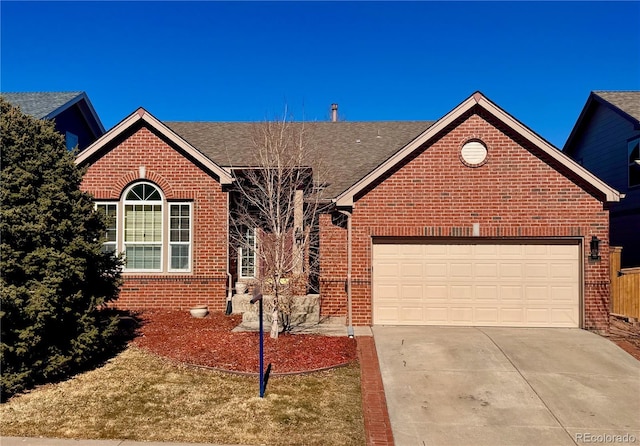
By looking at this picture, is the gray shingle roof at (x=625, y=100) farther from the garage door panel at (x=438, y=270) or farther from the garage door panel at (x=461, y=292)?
the garage door panel at (x=438, y=270)

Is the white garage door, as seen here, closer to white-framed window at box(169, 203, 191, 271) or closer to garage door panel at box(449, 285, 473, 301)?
garage door panel at box(449, 285, 473, 301)

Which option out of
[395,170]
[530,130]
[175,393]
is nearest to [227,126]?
[395,170]

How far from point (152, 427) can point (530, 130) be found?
10.3 meters

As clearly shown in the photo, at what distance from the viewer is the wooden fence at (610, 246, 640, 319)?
1135cm

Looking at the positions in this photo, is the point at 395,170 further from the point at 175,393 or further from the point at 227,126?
the point at 227,126

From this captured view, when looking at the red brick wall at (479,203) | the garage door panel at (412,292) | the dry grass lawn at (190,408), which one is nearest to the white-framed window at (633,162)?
the red brick wall at (479,203)

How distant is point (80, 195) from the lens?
7.98m

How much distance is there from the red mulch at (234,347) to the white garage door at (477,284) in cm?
230

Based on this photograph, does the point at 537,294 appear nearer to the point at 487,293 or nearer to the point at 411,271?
the point at 487,293

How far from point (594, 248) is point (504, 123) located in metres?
3.85

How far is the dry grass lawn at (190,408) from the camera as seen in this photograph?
5.52 m

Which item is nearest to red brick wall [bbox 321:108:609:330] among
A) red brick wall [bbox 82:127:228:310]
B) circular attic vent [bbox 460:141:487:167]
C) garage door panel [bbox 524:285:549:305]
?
circular attic vent [bbox 460:141:487:167]

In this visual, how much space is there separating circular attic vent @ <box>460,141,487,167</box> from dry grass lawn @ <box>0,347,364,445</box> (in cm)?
624

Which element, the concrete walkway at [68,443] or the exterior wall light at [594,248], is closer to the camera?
the concrete walkway at [68,443]
